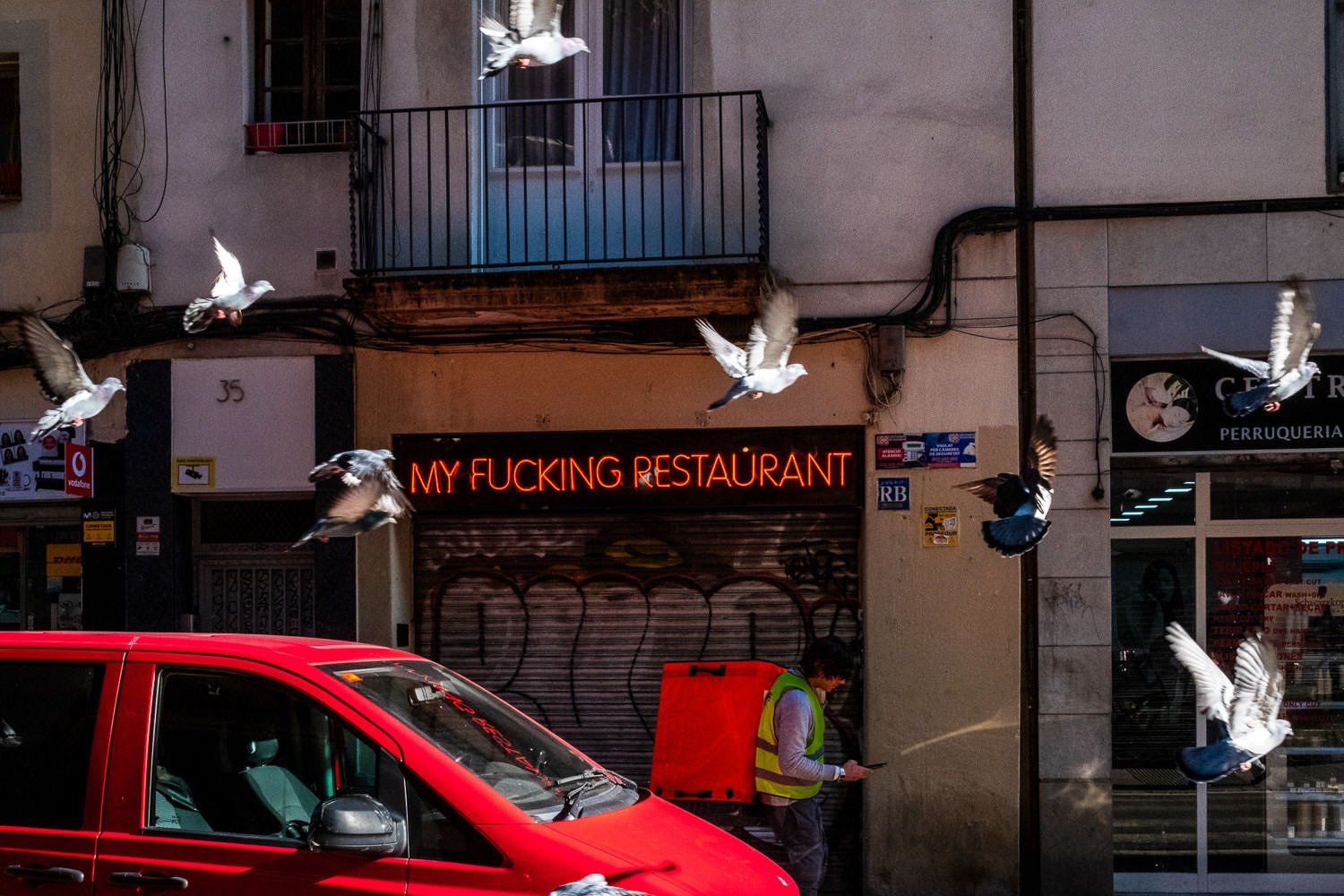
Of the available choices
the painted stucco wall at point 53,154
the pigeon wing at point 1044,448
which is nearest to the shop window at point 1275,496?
the pigeon wing at point 1044,448

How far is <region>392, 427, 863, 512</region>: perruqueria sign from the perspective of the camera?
351 inches

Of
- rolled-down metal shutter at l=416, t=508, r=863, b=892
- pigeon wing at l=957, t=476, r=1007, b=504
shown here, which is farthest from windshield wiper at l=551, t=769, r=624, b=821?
rolled-down metal shutter at l=416, t=508, r=863, b=892

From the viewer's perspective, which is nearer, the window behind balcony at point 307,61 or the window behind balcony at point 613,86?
the window behind balcony at point 613,86

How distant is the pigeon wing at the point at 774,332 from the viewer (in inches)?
292

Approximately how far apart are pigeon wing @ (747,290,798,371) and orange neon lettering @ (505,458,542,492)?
2272 millimetres

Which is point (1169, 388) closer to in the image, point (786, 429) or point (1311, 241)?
point (1311, 241)

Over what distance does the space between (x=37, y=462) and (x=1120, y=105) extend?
8.15m

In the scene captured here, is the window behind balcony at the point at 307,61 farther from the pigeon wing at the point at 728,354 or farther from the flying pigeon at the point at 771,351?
the flying pigeon at the point at 771,351

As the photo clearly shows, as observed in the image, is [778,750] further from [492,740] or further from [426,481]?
[426,481]

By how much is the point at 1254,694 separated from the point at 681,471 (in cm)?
400

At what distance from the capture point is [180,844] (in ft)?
13.6

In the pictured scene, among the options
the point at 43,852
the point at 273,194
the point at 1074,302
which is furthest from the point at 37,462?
the point at 1074,302

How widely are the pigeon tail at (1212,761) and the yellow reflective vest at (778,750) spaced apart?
5.78 feet

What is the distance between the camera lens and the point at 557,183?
9.62 metres
